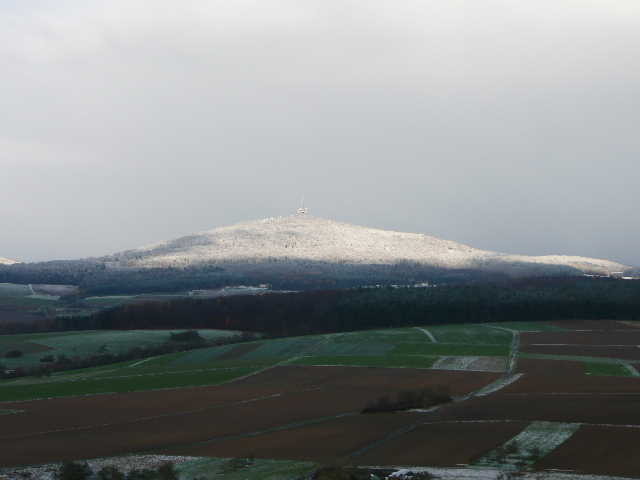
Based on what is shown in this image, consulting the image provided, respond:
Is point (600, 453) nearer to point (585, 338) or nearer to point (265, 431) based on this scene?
point (265, 431)

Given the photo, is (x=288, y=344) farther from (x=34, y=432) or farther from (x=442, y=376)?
(x=34, y=432)

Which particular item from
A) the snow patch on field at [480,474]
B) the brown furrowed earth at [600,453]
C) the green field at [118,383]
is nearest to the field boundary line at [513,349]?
the green field at [118,383]

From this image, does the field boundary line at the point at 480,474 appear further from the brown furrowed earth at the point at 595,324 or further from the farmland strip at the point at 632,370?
the brown furrowed earth at the point at 595,324

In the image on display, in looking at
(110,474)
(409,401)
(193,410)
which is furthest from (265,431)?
(110,474)

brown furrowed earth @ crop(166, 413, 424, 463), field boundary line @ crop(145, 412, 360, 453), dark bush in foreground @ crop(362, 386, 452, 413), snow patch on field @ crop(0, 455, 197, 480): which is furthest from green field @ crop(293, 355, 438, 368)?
snow patch on field @ crop(0, 455, 197, 480)

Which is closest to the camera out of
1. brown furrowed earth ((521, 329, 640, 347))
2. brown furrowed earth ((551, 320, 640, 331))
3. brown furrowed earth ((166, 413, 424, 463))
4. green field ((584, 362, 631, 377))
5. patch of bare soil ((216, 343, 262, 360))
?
brown furrowed earth ((166, 413, 424, 463))

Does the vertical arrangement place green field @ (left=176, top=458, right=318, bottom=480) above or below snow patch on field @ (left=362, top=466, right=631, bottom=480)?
above

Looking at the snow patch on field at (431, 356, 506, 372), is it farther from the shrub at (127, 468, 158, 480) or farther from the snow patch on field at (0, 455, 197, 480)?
the shrub at (127, 468, 158, 480)
